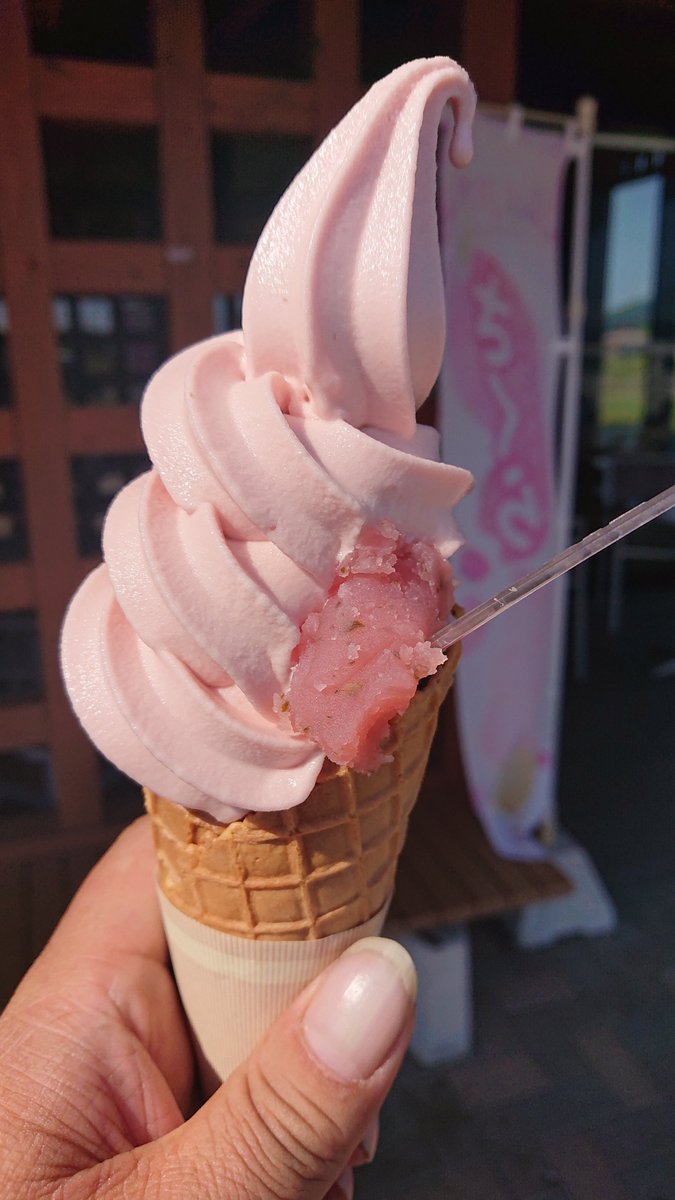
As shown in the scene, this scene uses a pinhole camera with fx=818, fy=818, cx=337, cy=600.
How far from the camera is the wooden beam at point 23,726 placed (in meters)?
3.57

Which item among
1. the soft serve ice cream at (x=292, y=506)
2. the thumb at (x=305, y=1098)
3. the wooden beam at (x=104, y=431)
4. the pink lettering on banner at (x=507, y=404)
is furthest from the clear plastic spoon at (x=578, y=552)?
the wooden beam at (x=104, y=431)

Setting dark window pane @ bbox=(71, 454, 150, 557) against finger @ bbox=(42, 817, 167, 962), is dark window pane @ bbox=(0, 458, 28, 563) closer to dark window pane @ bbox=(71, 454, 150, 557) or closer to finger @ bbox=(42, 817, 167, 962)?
dark window pane @ bbox=(71, 454, 150, 557)

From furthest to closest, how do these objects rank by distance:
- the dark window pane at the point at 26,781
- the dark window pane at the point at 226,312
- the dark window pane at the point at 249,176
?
the dark window pane at the point at 26,781, the dark window pane at the point at 226,312, the dark window pane at the point at 249,176

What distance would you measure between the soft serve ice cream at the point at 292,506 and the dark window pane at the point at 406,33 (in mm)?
2247

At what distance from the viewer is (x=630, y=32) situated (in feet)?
13.8

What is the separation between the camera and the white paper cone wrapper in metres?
1.62

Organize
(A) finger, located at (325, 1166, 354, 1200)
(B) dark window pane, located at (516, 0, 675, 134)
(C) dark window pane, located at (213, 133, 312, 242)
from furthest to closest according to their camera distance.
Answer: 1. (B) dark window pane, located at (516, 0, 675, 134)
2. (C) dark window pane, located at (213, 133, 312, 242)
3. (A) finger, located at (325, 1166, 354, 1200)

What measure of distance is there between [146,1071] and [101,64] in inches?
131

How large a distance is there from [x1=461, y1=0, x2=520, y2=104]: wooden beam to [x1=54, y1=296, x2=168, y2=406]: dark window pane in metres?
1.65

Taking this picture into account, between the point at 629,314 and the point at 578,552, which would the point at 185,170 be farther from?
the point at 629,314

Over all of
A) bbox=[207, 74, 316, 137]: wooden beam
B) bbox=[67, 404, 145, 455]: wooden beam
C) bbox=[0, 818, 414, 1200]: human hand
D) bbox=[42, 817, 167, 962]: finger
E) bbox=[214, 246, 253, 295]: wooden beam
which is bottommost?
bbox=[42, 817, 167, 962]: finger

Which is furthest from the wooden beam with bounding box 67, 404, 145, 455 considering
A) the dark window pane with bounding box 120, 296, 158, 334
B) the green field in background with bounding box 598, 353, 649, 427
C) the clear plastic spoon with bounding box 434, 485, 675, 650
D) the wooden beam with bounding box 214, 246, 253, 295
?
the green field in background with bounding box 598, 353, 649, 427

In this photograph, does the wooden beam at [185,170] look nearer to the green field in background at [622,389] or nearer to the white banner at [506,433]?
the white banner at [506,433]

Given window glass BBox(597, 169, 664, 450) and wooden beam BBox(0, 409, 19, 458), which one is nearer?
wooden beam BBox(0, 409, 19, 458)
